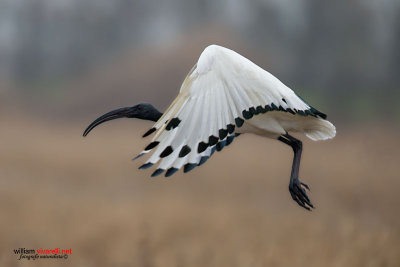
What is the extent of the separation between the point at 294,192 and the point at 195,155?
281 mm

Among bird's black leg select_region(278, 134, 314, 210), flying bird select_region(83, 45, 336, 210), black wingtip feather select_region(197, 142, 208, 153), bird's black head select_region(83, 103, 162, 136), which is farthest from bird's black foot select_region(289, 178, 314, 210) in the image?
bird's black head select_region(83, 103, 162, 136)

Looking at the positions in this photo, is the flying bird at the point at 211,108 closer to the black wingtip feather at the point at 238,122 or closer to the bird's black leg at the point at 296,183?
the black wingtip feather at the point at 238,122

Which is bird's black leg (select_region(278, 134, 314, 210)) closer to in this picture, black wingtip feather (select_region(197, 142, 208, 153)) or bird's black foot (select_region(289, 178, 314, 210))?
bird's black foot (select_region(289, 178, 314, 210))

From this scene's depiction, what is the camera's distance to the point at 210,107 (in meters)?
0.96

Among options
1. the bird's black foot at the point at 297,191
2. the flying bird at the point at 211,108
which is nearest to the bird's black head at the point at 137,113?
the flying bird at the point at 211,108

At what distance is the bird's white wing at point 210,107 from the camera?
94 centimetres

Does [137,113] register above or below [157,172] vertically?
above

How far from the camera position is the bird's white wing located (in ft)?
3.08

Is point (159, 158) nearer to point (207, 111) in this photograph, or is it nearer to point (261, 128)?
point (207, 111)

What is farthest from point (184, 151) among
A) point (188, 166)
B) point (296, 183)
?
point (296, 183)

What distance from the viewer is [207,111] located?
3.15 ft

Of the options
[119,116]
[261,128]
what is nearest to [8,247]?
[119,116]

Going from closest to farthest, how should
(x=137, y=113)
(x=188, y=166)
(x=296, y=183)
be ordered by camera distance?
(x=188, y=166) → (x=296, y=183) → (x=137, y=113)

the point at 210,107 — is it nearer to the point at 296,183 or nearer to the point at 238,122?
the point at 238,122
